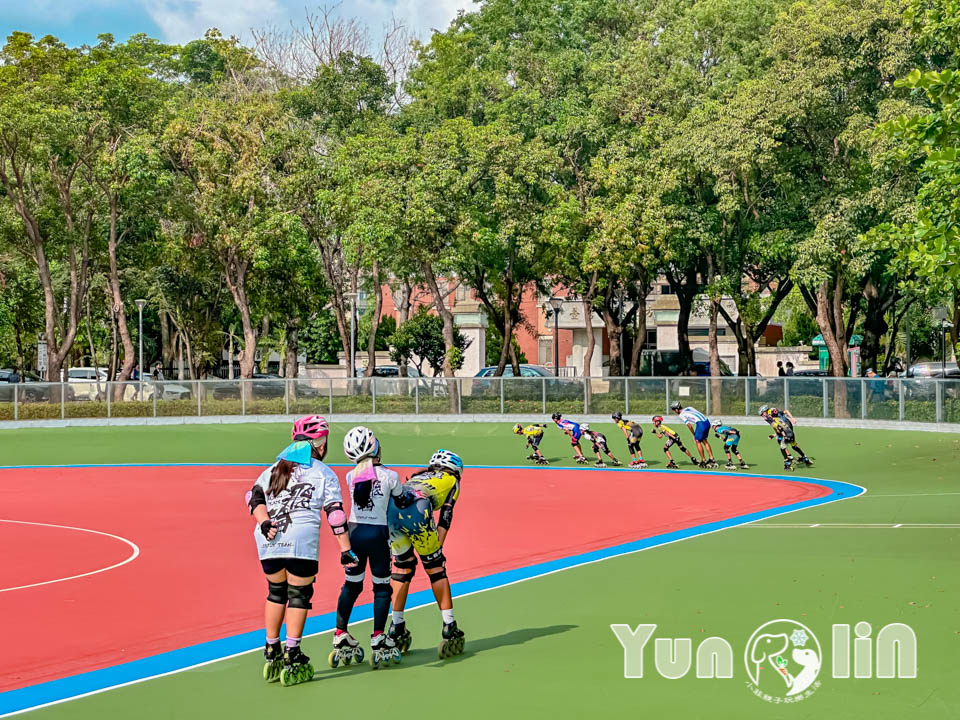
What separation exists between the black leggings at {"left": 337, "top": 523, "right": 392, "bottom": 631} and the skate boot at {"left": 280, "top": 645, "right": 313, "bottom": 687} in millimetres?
509

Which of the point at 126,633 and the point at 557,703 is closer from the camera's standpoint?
the point at 557,703

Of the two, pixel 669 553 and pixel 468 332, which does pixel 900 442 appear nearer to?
pixel 669 553

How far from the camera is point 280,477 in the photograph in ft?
28.4

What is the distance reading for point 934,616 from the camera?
1058cm

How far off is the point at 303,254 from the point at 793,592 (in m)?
39.9

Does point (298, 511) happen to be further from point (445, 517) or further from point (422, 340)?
point (422, 340)

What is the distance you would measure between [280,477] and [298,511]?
0.29 meters

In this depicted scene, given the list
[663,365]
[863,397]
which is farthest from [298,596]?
[663,365]

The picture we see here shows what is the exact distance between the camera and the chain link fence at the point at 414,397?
137ft

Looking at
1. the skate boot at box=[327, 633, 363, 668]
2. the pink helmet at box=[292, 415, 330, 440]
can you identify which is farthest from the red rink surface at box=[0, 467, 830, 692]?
the pink helmet at box=[292, 415, 330, 440]

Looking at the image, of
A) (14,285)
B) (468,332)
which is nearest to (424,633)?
(14,285)

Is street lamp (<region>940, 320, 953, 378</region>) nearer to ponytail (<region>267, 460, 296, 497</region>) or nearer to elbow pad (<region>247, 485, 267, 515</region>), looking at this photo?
ponytail (<region>267, 460, 296, 497</region>)

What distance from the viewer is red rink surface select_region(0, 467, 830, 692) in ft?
38.3

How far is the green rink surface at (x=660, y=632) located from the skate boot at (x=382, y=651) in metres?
0.13
